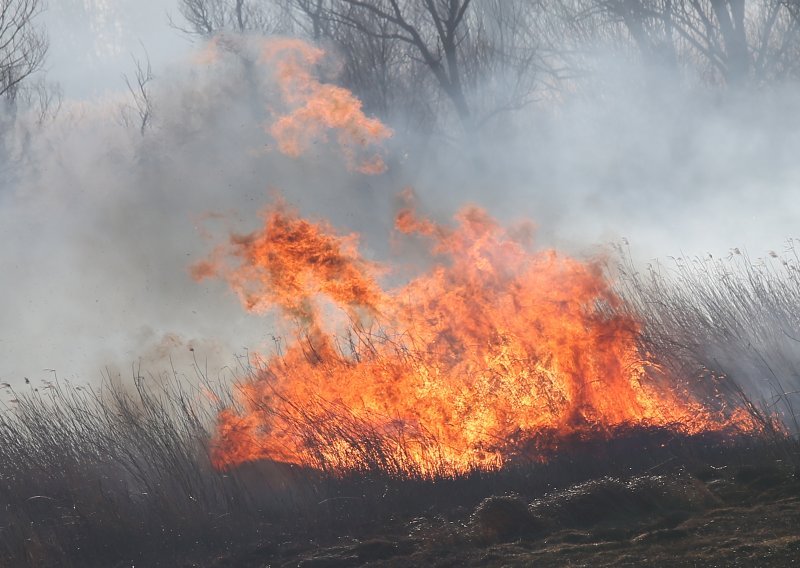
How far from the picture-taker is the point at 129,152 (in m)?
17.3

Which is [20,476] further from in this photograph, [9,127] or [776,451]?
[9,127]

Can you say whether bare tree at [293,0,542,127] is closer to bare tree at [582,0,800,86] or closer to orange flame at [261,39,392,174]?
bare tree at [582,0,800,86]

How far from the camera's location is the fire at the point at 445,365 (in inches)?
269

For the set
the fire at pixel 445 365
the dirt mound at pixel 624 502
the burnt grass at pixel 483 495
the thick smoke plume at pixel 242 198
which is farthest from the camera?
the thick smoke plume at pixel 242 198

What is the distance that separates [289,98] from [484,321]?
14.3ft

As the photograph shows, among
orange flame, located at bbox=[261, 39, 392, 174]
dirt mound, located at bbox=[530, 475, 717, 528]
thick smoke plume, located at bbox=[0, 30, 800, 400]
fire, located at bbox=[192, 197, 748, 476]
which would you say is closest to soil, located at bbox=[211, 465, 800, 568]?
dirt mound, located at bbox=[530, 475, 717, 528]

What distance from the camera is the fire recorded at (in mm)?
6840

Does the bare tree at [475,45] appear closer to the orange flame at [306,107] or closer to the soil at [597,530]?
the orange flame at [306,107]

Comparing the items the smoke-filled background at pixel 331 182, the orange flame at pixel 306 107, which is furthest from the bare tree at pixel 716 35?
the orange flame at pixel 306 107

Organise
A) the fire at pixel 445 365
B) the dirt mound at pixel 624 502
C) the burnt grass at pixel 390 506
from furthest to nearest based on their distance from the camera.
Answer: the fire at pixel 445 365 < the dirt mound at pixel 624 502 < the burnt grass at pixel 390 506

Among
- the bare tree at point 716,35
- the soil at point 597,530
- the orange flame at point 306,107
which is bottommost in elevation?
the soil at point 597,530

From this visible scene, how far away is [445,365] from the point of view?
24.3 ft

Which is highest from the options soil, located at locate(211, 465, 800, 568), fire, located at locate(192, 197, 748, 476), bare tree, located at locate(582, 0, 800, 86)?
bare tree, located at locate(582, 0, 800, 86)

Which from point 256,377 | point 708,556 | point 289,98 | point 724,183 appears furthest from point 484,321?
point 724,183
